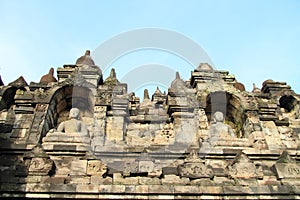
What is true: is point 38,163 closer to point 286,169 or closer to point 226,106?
point 286,169

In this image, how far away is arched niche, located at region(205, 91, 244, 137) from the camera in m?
14.6

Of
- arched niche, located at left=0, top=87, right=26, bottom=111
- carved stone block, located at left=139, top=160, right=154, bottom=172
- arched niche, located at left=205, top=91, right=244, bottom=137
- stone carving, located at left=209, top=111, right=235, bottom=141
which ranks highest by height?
arched niche, located at left=0, top=87, right=26, bottom=111

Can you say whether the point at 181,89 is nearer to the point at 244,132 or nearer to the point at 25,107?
the point at 244,132

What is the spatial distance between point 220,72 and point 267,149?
5.12 metres

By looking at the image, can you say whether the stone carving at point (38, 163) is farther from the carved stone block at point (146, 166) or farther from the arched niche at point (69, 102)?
the arched niche at point (69, 102)

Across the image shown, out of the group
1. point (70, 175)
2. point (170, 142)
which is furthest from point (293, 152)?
point (70, 175)

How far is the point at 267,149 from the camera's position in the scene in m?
12.2

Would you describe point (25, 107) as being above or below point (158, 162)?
above

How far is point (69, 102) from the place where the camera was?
591 inches

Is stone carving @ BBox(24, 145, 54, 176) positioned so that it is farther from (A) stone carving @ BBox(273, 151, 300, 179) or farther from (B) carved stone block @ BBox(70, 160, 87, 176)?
(A) stone carving @ BBox(273, 151, 300, 179)

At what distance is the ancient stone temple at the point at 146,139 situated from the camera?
29.9 ft

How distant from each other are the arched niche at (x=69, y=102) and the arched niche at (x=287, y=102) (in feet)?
29.6

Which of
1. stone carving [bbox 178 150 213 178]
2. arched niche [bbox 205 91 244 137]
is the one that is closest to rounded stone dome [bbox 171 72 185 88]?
arched niche [bbox 205 91 244 137]

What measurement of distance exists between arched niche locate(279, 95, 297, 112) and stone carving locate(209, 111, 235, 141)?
4.20 meters
